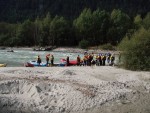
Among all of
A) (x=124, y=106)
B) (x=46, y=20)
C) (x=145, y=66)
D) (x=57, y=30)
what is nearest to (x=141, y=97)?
(x=124, y=106)

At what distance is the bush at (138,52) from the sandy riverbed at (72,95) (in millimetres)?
8607

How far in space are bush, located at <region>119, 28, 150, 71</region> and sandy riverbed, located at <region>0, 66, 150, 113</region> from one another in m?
8.61

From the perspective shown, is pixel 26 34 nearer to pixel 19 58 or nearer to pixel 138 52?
pixel 19 58

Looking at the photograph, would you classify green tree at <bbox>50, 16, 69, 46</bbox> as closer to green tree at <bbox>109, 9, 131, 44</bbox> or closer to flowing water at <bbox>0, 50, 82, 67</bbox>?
green tree at <bbox>109, 9, 131, 44</bbox>

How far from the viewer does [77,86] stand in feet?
95.8

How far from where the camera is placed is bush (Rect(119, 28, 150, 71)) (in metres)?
42.1

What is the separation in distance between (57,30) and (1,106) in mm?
113687

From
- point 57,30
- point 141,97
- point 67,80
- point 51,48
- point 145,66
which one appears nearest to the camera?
point 141,97

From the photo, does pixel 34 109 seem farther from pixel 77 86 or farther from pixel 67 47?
pixel 67 47

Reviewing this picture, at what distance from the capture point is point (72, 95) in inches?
1051

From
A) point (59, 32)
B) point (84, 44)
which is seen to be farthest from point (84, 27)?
point (84, 44)

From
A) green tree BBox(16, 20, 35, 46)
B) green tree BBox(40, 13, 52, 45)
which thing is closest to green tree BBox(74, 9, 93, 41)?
green tree BBox(40, 13, 52, 45)

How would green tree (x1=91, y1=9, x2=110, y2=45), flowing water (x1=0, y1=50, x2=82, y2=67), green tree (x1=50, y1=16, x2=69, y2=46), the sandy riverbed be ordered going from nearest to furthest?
1. the sandy riverbed
2. flowing water (x1=0, y1=50, x2=82, y2=67)
3. green tree (x1=91, y1=9, x2=110, y2=45)
4. green tree (x1=50, y1=16, x2=69, y2=46)

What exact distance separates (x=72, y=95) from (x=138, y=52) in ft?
59.7
